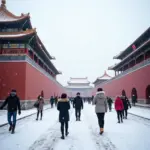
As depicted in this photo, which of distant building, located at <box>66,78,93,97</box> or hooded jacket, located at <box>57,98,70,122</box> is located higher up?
distant building, located at <box>66,78,93,97</box>

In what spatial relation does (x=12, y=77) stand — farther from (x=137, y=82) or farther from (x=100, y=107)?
A: (x=137, y=82)

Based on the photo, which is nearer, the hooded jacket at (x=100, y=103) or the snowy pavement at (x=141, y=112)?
the hooded jacket at (x=100, y=103)

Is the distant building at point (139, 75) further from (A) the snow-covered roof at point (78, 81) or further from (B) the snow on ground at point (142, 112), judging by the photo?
(A) the snow-covered roof at point (78, 81)

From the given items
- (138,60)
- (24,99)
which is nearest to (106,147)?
(24,99)

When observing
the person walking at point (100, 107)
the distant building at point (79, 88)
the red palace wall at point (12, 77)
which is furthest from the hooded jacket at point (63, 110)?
the distant building at point (79, 88)

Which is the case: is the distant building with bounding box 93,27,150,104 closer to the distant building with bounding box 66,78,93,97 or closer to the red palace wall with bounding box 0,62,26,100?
the red palace wall with bounding box 0,62,26,100

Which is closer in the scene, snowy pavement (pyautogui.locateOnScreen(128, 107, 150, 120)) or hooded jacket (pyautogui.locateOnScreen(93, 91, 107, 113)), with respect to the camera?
hooded jacket (pyautogui.locateOnScreen(93, 91, 107, 113))

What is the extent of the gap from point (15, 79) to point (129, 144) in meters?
13.8

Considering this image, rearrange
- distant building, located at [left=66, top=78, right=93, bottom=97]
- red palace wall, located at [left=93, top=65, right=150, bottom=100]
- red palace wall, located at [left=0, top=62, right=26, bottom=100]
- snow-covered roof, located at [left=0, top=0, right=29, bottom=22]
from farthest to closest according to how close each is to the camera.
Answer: distant building, located at [left=66, top=78, right=93, bottom=97] < snow-covered roof, located at [left=0, top=0, right=29, bottom=22] < red palace wall, located at [left=93, top=65, right=150, bottom=100] < red palace wall, located at [left=0, top=62, right=26, bottom=100]

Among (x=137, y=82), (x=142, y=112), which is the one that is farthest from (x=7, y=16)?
(x=142, y=112)

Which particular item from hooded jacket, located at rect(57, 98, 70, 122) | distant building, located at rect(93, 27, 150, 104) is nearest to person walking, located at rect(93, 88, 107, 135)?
hooded jacket, located at rect(57, 98, 70, 122)

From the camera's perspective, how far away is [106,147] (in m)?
4.20

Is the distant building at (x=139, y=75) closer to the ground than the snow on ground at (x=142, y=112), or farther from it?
farther from it

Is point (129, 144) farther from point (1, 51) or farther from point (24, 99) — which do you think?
point (1, 51)
